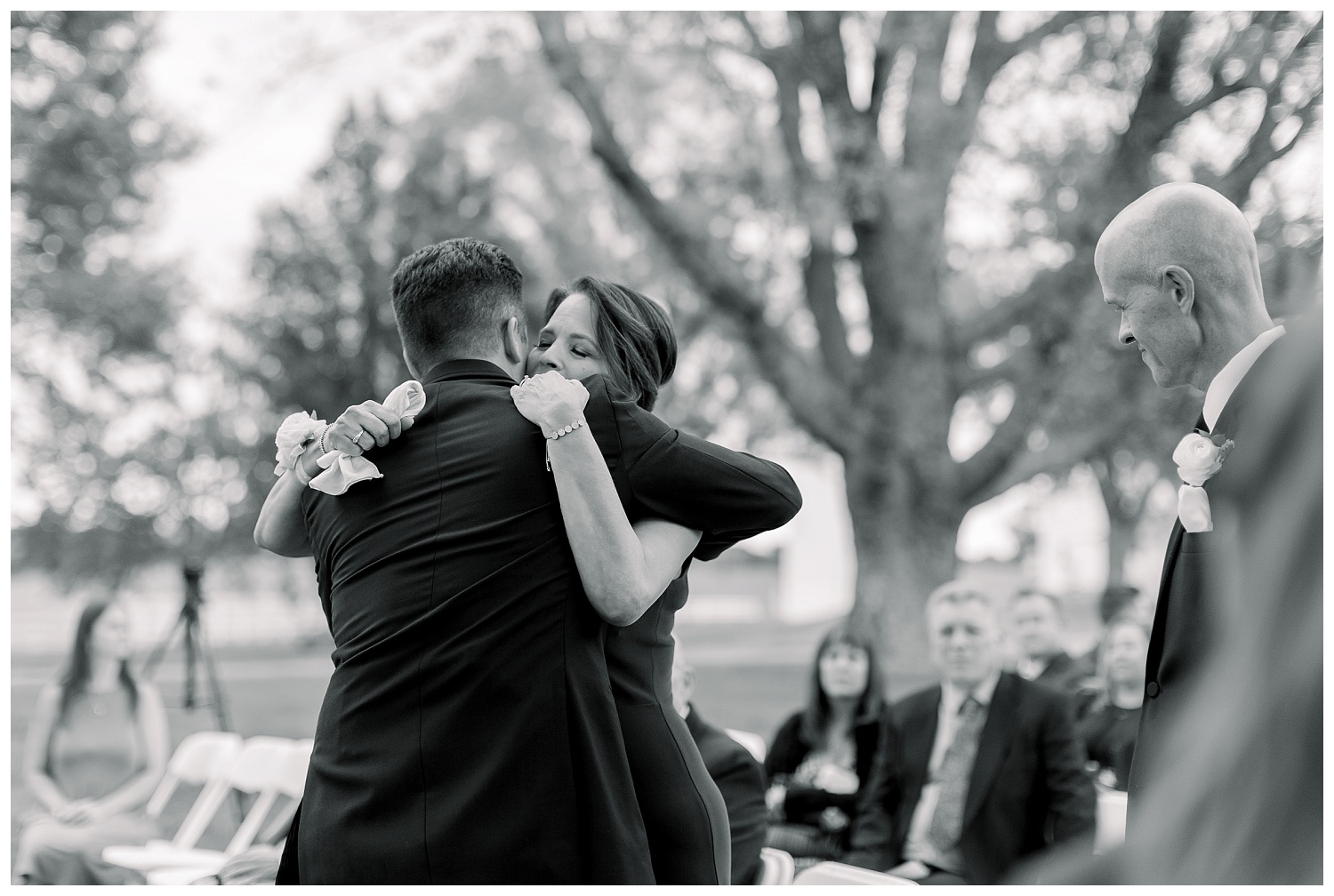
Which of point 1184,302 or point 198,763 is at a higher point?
point 1184,302

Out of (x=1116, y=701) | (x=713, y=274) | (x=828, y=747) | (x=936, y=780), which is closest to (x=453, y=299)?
(x=936, y=780)

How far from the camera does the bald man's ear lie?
2.03 metres

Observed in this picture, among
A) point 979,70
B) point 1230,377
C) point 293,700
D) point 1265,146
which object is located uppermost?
point 979,70

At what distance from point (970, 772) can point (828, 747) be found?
1.26 metres

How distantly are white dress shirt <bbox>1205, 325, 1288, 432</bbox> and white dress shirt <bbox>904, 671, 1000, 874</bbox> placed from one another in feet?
10.2

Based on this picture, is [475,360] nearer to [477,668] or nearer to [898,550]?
[477,668]

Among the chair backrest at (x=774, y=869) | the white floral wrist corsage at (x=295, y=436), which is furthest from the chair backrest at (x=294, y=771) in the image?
the white floral wrist corsage at (x=295, y=436)

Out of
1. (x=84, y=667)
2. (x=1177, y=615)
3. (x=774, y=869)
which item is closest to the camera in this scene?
(x=1177, y=615)

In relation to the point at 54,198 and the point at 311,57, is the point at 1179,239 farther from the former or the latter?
the point at 54,198

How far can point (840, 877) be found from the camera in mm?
4062

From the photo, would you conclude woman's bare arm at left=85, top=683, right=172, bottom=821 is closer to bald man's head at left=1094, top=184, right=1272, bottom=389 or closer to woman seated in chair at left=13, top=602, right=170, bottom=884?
woman seated in chair at left=13, top=602, right=170, bottom=884

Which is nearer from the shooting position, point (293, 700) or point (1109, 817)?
point (1109, 817)

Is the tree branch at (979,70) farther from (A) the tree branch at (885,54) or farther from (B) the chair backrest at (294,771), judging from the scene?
(B) the chair backrest at (294,771)

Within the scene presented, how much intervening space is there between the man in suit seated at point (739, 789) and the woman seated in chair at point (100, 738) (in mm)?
3253
